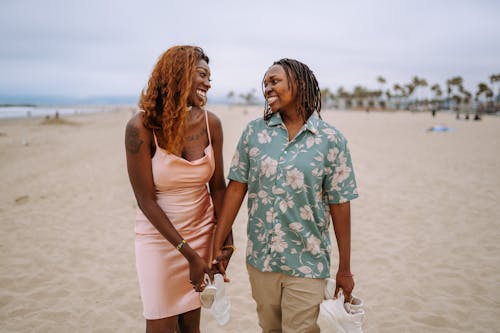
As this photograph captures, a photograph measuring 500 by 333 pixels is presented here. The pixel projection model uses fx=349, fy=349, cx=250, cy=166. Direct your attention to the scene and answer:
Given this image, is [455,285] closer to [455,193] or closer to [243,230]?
[243,230]

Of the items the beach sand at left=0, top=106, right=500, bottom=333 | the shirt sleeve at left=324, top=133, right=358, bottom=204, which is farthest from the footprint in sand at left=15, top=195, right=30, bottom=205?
the shirt sleeve at left=324, top=133, right=358, bottom=204

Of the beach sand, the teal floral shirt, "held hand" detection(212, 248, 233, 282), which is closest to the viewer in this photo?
the teal floral shirt

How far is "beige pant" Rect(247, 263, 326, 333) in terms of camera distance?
6.47 ft

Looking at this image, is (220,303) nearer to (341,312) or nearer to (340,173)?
(341,312)

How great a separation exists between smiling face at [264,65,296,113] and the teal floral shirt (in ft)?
0.26

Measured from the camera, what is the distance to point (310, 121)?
6.33ft

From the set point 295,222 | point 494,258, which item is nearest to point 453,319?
point 494,258

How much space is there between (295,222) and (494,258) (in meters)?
4.56

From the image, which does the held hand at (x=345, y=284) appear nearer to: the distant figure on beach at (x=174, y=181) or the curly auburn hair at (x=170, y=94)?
the distant figure on beach at (x=174, y=181)

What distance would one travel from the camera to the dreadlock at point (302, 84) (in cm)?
197

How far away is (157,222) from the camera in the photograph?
205cm

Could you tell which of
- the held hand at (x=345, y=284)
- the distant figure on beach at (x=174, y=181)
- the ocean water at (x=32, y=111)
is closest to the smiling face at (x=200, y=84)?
the distant figure on beach at (x=174, y=181)

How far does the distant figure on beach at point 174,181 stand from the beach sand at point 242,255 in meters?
1.56

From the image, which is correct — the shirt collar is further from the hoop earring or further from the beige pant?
the beige pant
